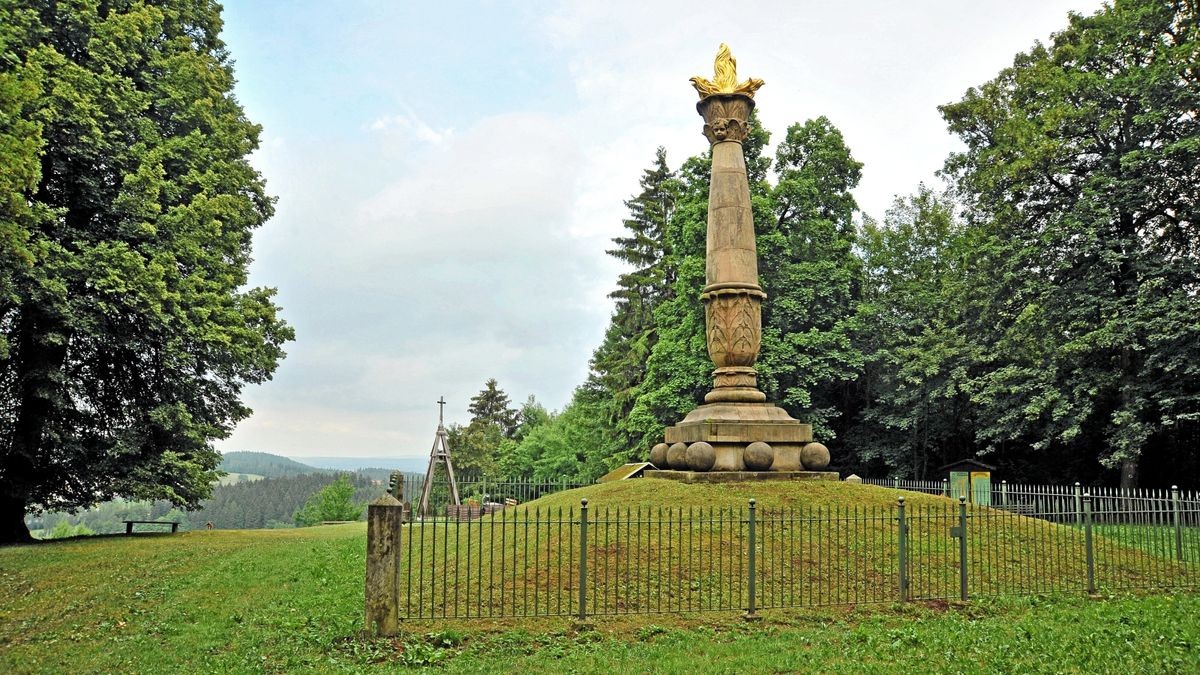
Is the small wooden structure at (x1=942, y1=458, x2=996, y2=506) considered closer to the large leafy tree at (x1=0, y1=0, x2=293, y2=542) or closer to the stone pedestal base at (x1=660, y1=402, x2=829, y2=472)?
the stone pedestal base at (x1=660, y1=402, x2=829, y2=472)

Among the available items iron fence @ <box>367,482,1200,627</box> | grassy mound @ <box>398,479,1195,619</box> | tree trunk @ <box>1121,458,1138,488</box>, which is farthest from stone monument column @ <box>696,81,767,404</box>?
tree trunk @ <box>1121,458,1138,488</box>

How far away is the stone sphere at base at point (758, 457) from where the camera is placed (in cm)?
1546

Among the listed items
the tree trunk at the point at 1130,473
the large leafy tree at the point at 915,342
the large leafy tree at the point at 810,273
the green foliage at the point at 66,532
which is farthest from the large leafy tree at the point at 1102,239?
the green foliage at the point at 66,532

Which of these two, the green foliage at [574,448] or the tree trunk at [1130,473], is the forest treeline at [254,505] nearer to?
the green foliage at [574,448]

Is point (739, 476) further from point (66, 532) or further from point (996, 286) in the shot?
point (66, 532)

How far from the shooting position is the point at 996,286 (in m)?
26.7

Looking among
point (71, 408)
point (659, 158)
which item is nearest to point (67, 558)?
point (71, 408)

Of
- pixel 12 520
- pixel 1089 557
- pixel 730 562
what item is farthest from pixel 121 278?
pixel 1089 557

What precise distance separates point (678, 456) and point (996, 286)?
1634 centimetres

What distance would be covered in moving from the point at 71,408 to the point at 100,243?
13.4 feet

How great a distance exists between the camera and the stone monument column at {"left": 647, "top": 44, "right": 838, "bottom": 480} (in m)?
15.8

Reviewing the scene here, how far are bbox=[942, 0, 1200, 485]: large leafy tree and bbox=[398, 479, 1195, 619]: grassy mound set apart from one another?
1123cm

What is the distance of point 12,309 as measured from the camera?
17734mm

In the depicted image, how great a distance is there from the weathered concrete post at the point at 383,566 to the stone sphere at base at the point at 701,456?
7940 mm
